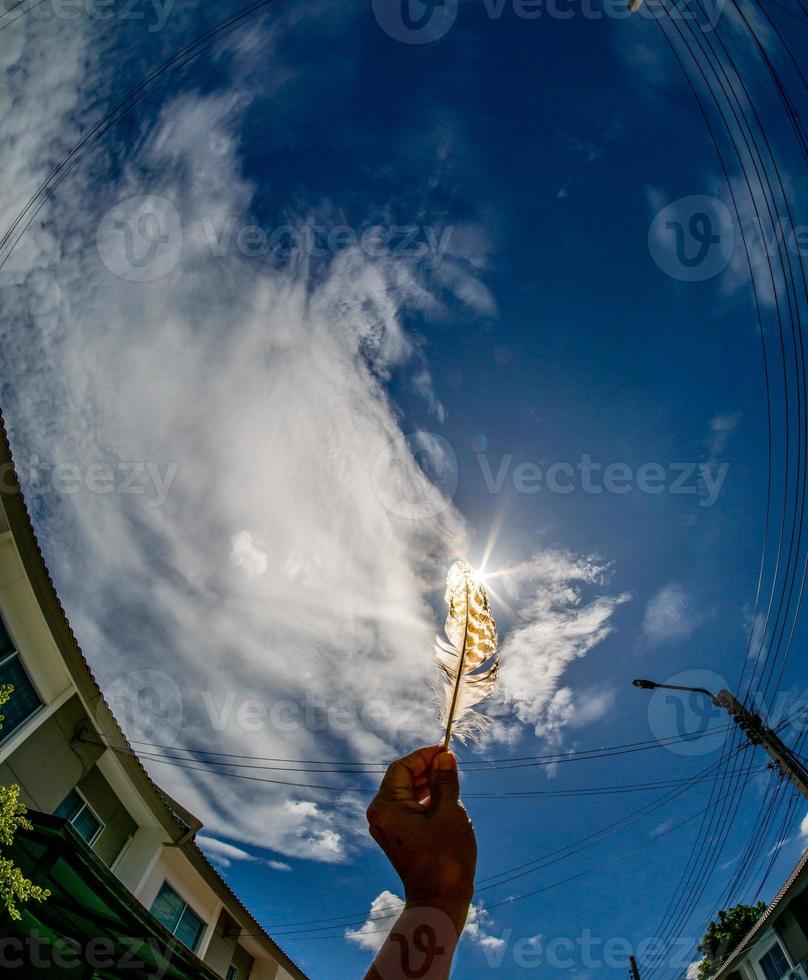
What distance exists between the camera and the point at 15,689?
9508 millimetres

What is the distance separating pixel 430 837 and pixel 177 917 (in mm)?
16138

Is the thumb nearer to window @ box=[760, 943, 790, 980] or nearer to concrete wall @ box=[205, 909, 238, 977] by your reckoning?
concrete wall @ box=[205, 909, 238, 977]

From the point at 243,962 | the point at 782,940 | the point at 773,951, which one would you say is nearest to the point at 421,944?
the point at 243,962

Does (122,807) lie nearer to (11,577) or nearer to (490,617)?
(11,577)

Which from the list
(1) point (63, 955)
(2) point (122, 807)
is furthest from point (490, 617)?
(2) point (122, 807)

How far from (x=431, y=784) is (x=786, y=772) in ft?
30.6


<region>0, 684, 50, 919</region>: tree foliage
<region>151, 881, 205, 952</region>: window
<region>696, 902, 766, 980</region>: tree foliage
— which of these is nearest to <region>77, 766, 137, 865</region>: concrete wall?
<region>151, 881, 205, 952</region>: window

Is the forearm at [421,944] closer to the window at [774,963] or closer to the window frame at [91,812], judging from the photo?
the window frame at [91,812]

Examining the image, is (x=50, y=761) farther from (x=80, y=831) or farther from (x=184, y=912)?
(x=184, y=912)

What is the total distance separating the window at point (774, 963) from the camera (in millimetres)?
15305

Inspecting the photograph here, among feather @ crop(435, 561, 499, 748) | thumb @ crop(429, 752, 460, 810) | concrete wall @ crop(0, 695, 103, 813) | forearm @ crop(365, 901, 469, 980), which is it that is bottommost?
forearm @ crop(365, 901, 469, 980)

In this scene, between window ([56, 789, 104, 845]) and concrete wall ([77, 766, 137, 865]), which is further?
concrete wall ([77, 766, 137, 865])

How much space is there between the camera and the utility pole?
798cm

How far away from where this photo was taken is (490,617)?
4.00m
